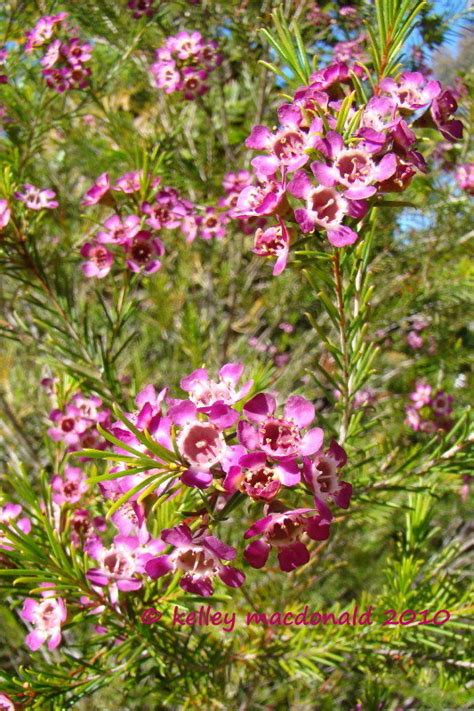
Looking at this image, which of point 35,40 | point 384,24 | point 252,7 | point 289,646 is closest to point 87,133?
point 252,7

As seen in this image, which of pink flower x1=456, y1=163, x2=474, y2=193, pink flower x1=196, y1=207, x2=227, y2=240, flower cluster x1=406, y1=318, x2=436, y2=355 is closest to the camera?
pink flower x1=456, y1=163, x2=474, y2=193

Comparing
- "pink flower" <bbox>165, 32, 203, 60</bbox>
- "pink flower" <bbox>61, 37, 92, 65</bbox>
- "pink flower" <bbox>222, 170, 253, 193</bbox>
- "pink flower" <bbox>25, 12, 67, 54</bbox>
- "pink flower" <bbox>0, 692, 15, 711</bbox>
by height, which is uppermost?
"pink flower" <bbox>25, 12, 67, 54</bbox>

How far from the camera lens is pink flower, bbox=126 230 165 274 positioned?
34.3 inches

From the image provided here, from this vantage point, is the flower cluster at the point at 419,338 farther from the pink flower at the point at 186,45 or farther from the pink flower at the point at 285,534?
the pink flower at the point at 285,534

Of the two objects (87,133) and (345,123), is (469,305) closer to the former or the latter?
(345,123)

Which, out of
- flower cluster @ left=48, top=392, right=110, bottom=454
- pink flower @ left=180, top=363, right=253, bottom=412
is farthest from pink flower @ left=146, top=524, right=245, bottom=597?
flower cluster @ left=48, top=392, right=110, bottom=454

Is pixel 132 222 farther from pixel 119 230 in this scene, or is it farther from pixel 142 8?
pixel 142 8

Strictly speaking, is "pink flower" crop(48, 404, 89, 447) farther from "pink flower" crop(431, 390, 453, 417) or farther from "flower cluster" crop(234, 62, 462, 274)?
"pink flower" crop(431, 390, 453, 417)

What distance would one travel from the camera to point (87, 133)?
7.73 ft

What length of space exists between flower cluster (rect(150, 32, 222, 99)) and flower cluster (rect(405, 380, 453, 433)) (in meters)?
0.92

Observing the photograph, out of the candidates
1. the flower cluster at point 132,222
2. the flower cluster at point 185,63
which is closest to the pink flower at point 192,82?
the flower cluster at point 185,63

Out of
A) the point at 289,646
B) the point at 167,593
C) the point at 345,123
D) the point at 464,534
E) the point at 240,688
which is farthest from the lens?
the point at 464,534

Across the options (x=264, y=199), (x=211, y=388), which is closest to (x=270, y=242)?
(x=264, y=199)

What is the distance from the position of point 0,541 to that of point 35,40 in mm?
996
